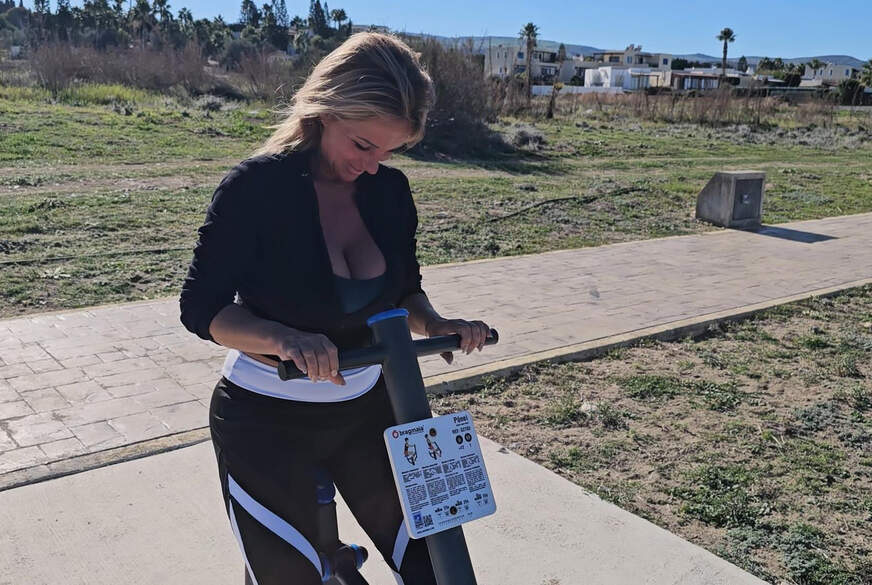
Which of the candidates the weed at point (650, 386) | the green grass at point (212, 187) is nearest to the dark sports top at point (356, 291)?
the weed at point (650, 386)

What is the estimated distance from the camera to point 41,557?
9.80 feet

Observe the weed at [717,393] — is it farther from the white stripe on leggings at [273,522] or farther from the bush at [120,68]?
the bush at [120,68]

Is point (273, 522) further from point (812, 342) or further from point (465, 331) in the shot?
point (812, 342)

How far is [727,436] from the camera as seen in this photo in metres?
4.44

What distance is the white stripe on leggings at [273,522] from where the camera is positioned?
1898 millimetres

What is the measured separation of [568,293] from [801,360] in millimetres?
2077

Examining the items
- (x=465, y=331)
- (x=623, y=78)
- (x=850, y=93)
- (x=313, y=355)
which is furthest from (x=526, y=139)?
(x=623, y=78)

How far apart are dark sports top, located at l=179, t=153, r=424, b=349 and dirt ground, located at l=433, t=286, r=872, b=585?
7.10 ft

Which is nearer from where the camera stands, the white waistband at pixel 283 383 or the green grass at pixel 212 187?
the white waistband at pixel 283 383

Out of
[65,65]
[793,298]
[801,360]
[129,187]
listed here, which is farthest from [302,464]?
[65,65]

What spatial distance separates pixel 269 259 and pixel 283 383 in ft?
0.95

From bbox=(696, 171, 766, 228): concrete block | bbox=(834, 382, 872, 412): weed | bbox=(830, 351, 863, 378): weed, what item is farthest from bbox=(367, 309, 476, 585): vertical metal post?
bbox=(696, 171, 766, 228): concrete block

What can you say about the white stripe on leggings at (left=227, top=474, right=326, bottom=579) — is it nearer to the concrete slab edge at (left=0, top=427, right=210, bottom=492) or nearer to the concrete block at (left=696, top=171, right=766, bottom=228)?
the concrete slab edge at (left=0, top=427, right=210, bottom=492)

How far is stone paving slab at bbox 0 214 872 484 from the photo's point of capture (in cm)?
420
